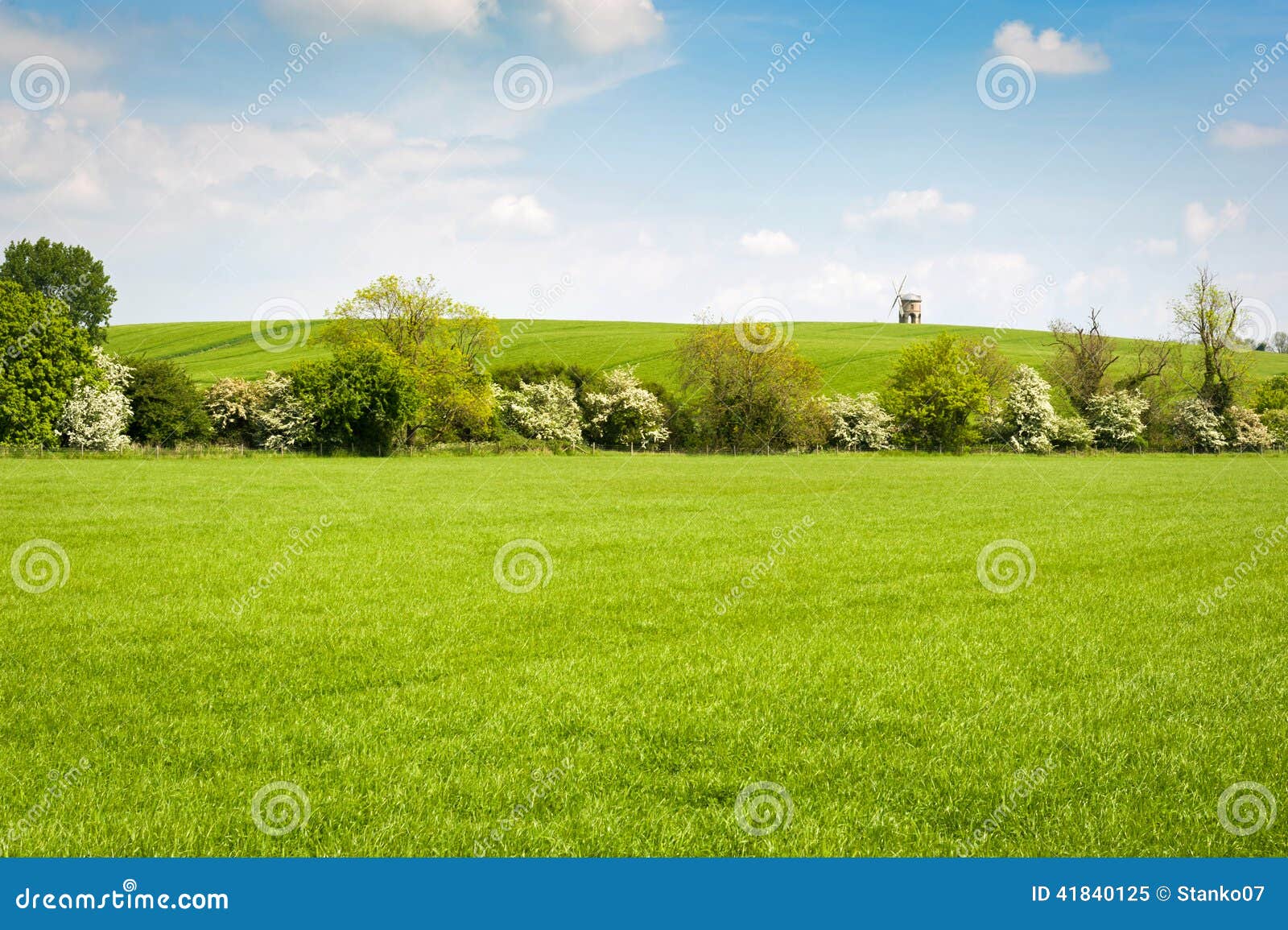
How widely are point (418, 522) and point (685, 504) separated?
944 centimetres

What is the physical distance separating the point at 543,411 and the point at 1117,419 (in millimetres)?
57779

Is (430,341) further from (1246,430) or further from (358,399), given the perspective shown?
(1246,430)

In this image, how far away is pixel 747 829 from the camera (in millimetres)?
5852

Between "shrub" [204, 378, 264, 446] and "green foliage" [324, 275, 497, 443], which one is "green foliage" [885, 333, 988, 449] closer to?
"green foliage" [324, 275, 497, 443]

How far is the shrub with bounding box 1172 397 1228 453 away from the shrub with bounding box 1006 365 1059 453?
1285 centimetres

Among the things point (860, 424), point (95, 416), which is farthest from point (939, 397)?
point (95, 416)

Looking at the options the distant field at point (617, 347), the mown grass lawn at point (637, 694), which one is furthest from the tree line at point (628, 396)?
the mown grass lawn at point (637, 694)

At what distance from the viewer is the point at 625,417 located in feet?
271

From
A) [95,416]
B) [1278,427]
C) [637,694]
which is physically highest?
[1278,427]

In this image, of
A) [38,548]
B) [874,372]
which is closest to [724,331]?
[874,372]

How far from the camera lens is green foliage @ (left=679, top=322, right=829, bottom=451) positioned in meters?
80.4

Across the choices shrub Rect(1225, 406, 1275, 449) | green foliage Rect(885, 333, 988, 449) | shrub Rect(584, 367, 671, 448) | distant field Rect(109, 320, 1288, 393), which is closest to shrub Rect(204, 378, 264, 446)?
distant field Rect(109, 320, 1288, 393)

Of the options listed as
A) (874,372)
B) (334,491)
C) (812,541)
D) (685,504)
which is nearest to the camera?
(812,541)

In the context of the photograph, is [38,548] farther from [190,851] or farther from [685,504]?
[685,504]
